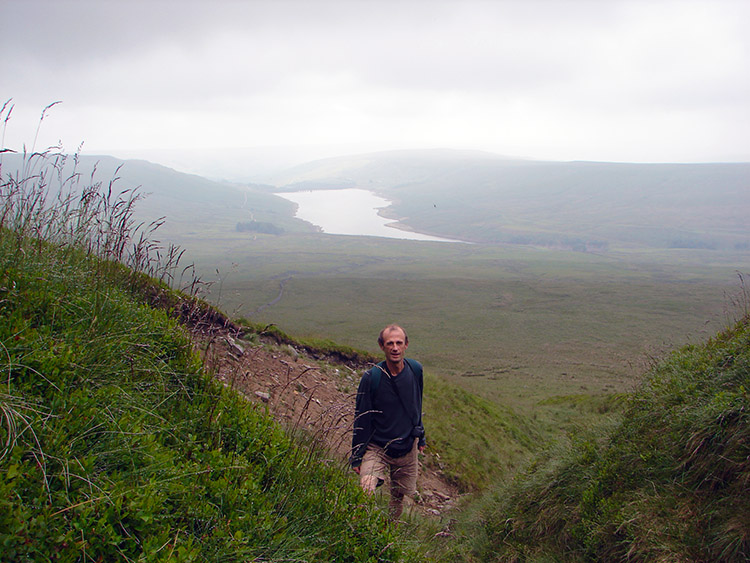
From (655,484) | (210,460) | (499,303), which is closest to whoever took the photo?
(210,460)

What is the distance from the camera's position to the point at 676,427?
4656mm

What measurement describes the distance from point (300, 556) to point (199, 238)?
550 ft

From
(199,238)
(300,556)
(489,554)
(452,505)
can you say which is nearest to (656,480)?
(489,554)

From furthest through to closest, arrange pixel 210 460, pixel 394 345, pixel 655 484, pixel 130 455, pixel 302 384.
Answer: pixel 302 384 < pixel 394 345 < pixel 655 484 < pixel 210 460 < pixel 130 455

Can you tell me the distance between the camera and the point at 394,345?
4512mm

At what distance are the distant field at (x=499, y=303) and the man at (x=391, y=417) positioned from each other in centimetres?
148

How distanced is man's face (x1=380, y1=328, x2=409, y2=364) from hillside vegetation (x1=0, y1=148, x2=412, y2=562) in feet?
4.08

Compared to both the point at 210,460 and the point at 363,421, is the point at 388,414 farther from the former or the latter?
the point at 210,460

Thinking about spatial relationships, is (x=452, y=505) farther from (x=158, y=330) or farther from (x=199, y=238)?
(x=199, y=238)

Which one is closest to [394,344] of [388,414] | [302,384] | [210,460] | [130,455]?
[388,414]

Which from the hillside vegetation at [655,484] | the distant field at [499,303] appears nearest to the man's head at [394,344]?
the distant field at [499,303]

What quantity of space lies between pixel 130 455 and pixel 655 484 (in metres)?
4.50

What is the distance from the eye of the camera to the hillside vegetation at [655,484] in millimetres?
3789

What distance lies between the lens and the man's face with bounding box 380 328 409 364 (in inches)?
177
